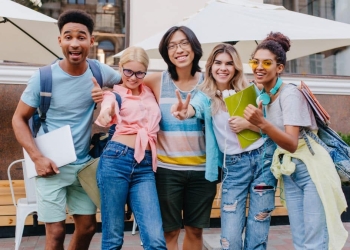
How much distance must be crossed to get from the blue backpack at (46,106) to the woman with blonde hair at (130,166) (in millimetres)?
127

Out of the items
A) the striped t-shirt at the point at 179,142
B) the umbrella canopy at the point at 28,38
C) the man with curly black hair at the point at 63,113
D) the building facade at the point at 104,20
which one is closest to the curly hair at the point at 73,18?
the man with curly black hair at the point at 63,113

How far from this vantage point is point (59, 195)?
103 inches

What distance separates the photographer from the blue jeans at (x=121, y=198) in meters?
2.45

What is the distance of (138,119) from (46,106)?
65 cm

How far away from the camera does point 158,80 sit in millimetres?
2822

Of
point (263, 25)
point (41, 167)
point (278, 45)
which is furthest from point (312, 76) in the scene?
point (41, 167)

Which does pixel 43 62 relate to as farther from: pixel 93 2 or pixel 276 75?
pixel 276 75

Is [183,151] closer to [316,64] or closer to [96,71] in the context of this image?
[96,71]

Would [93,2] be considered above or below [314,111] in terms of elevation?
above

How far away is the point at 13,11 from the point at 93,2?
2.38m

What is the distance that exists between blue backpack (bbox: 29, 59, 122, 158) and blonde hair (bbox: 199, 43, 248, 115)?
2.15 feet

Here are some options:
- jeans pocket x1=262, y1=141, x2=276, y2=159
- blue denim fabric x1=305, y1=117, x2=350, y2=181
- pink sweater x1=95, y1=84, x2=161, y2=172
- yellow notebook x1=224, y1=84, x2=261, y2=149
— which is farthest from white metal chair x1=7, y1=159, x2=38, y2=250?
blue denim fabric x1=305, y1=117, x2=350, y2=181

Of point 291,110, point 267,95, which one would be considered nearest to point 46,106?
point 267,95

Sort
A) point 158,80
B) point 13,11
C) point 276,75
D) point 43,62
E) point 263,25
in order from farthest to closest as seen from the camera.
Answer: point 43,62 → point 13,11 → point 263,25 → point 158,80 → point 276,75
